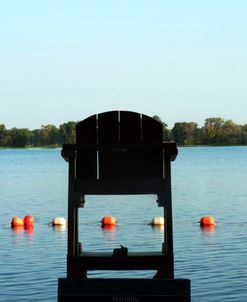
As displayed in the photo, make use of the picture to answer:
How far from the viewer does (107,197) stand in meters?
69.0

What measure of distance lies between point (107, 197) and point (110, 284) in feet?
190

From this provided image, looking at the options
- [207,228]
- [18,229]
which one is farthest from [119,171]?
[18,229]

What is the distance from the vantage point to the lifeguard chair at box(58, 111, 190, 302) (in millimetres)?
12266

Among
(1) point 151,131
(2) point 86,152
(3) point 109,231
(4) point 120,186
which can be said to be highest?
(1) point 151,131

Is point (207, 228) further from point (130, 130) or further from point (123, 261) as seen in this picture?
point (123, 261)

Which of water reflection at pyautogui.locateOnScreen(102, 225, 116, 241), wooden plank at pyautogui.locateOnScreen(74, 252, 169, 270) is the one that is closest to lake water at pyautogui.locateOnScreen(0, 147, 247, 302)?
water reflection at pyautogui.locateOnScreen(102, 225, 116, 241)

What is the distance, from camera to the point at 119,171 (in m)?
12.6

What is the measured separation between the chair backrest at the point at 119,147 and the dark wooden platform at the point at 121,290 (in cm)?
192

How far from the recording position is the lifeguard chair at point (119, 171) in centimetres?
1227

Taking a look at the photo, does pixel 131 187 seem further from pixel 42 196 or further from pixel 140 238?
pixel 42 196

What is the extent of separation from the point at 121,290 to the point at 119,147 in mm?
2343

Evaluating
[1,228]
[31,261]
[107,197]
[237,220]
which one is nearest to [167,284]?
[31,261]

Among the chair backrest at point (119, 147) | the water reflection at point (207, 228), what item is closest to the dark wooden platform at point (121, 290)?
the chair backrest at point (119, 147)

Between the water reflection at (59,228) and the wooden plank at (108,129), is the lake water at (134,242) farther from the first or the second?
the wooden plank at (108,129)
